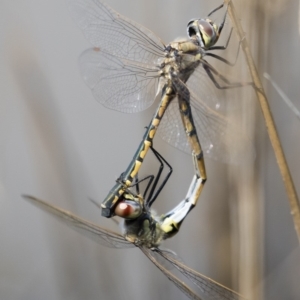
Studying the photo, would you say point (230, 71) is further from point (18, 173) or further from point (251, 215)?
point (18, 173)

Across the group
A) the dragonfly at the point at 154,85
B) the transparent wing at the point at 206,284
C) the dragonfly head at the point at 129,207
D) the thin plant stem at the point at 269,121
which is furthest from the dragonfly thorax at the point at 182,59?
the transparent wing at the point at 206,284

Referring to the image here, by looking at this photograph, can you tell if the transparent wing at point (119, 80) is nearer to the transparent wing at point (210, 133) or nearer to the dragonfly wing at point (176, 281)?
the transparent wing at point (210, 133)

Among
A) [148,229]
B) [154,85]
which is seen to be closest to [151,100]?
[154,85]

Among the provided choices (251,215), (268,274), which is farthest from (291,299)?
(251,215)

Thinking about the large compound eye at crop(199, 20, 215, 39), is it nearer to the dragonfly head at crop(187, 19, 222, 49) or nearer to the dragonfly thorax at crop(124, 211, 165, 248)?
the dragonfly head at crop(187, 19, 222, 49)

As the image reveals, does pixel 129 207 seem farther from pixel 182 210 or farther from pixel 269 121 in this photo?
pixel 269 121

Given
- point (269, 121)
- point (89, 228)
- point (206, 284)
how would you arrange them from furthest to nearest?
point (89, 228) < point (206, 284) < point (269, 121)
